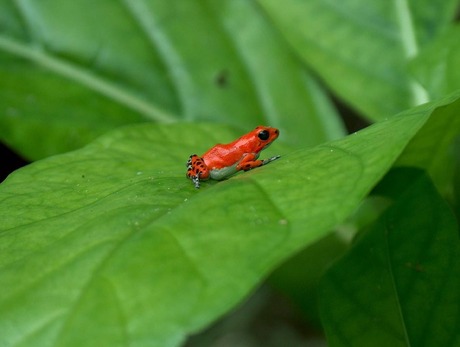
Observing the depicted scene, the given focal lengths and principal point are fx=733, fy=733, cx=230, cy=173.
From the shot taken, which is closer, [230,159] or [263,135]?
[230,159]

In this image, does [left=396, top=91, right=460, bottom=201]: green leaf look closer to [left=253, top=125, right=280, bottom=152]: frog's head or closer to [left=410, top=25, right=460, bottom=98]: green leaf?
[left=410, top=25, right=460, bottom=98]: green leaf

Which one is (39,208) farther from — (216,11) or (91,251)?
(216,11)

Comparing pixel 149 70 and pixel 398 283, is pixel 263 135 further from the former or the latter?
pixel 149 70

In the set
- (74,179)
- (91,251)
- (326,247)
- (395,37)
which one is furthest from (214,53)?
(91,251)

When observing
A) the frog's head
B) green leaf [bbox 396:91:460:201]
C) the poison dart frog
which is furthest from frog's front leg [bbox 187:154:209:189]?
green leaf [bbox 396:91:460:201]

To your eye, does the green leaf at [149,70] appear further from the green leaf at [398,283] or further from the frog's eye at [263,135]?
the green leaf at [398,283]

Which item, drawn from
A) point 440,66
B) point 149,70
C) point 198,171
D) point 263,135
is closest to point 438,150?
point 440,66

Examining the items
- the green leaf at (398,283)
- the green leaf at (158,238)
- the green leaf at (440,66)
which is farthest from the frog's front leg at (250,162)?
the green leaf at (440,66)
